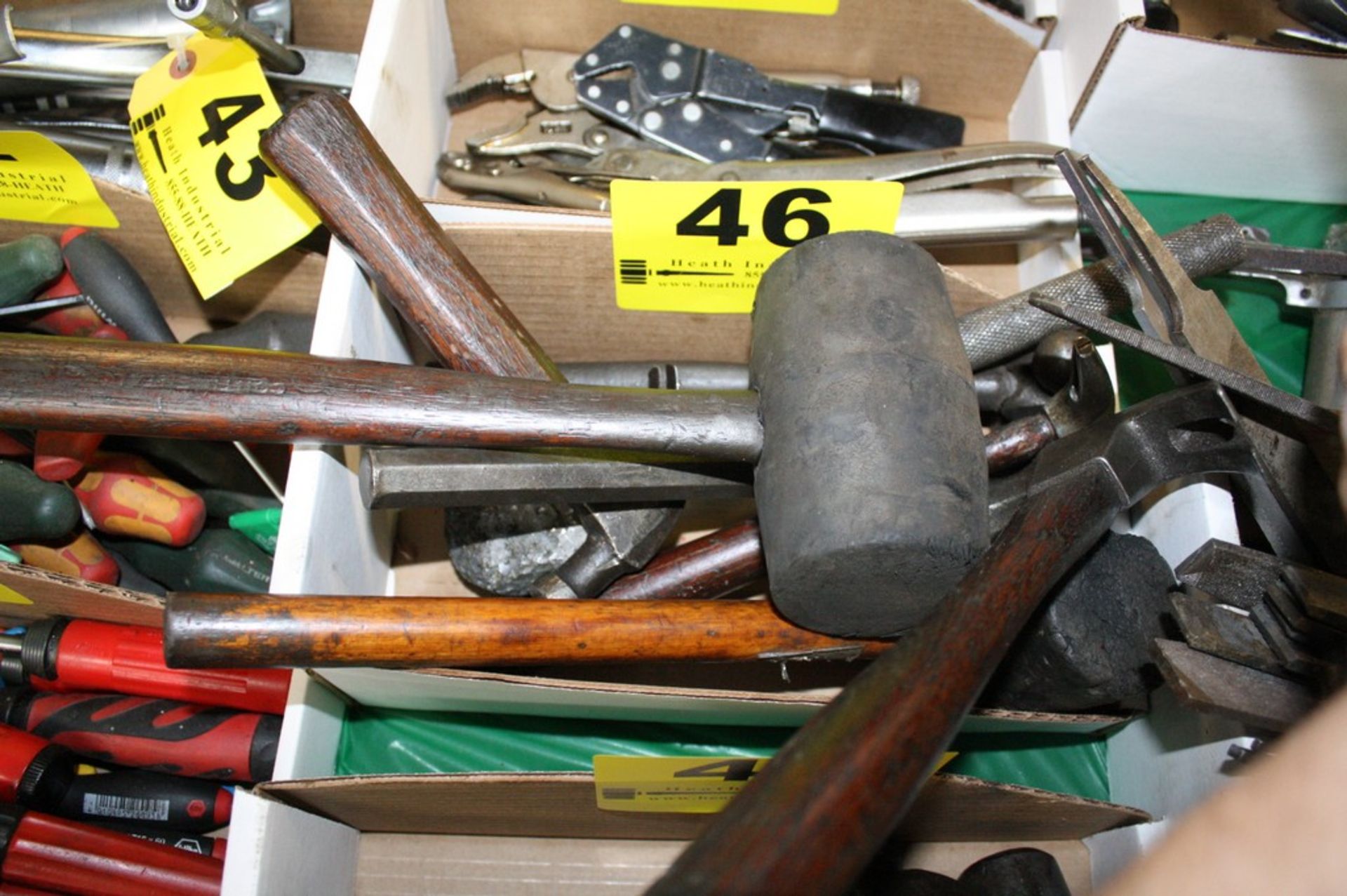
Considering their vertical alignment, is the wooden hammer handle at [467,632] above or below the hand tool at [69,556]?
above

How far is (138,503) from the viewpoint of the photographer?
865 mm

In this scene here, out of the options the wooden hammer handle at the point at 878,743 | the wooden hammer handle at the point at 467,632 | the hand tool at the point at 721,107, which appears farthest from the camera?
the hand tool at the point at 721,107

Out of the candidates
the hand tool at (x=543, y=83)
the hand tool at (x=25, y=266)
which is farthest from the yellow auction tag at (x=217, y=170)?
the hand tool at (x=543, y=83)

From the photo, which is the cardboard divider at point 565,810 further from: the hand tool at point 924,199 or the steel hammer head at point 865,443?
the hand tool at point 924,199

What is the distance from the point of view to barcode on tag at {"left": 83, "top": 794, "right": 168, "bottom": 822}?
892 millimetres

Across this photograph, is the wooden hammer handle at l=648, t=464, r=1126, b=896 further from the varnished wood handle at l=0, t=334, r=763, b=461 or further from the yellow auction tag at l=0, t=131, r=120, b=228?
the yellow auction tag at l=0, t=131, r=120, b=228

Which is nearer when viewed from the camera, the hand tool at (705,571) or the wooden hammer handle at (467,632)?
the wooden hammer handle at (467,632)

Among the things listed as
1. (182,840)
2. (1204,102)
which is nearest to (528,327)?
(182,840)

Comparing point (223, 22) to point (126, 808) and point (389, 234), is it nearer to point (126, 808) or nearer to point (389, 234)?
point (389, 234)

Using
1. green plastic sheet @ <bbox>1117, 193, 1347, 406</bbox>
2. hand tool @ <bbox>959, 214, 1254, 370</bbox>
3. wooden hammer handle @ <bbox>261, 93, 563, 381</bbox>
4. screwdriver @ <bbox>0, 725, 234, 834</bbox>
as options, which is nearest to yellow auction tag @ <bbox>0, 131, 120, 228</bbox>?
wooden hammer handle @ <bbox>261, 93, 563, 381</bbox>

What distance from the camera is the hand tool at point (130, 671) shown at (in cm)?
89

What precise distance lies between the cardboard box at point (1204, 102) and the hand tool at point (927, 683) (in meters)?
0.46

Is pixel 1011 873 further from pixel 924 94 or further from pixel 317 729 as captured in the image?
pixel 924 94

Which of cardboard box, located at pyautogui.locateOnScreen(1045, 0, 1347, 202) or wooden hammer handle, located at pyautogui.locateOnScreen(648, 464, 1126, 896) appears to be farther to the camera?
cardboard box, located at pyautogui.locateOnScreen(1045, 0, 1347, 202)
